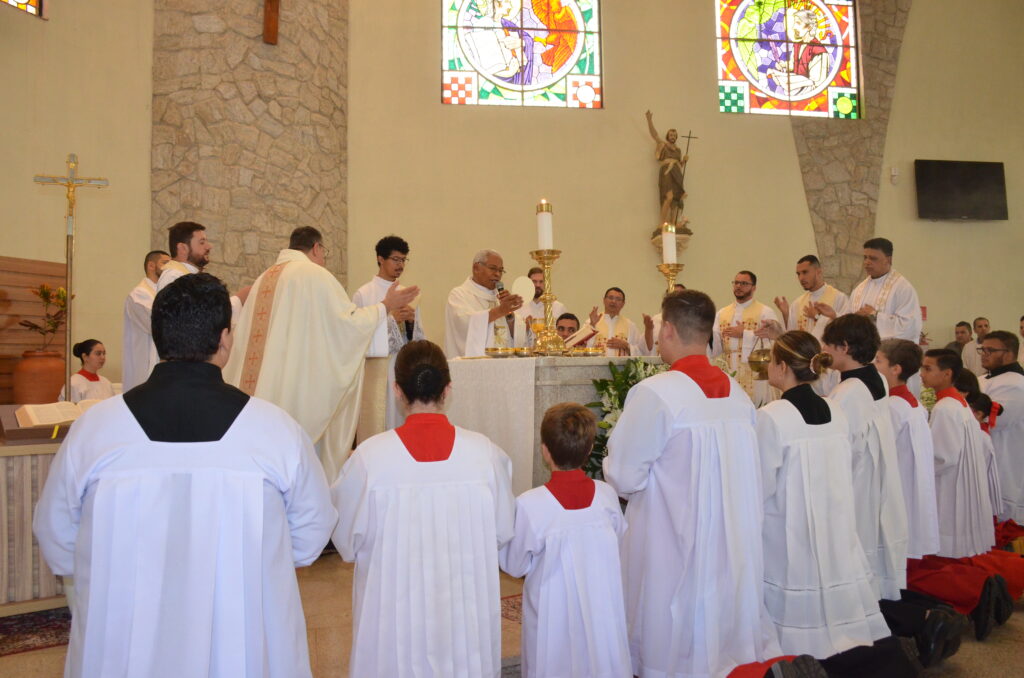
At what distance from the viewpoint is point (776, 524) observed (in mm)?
3381

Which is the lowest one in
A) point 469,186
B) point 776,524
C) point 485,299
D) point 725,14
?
point 776,524

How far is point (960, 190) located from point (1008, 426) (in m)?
6.28

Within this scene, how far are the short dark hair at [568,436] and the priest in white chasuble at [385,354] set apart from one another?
2461 mm

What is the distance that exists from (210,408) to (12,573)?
2611 millimetres

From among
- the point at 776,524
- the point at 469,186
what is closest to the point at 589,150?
the point at 469,186

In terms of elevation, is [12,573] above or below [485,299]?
below

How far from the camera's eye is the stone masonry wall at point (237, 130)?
27.9 ft

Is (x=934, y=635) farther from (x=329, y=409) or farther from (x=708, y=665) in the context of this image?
(x=329, y=409)

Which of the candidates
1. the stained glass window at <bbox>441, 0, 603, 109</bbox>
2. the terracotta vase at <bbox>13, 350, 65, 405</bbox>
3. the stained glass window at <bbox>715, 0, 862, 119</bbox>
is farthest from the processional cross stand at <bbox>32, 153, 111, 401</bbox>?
the stained glass window at <bbox>715, 0, 862, 119</bbox>

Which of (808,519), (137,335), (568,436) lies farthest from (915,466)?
(137,335)

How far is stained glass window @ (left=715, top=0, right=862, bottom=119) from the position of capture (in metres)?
10.9

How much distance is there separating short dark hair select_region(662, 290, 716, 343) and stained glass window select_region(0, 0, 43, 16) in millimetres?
7744

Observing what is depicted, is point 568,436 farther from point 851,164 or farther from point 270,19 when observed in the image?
point 851,164

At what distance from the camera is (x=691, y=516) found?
3.02 meters
